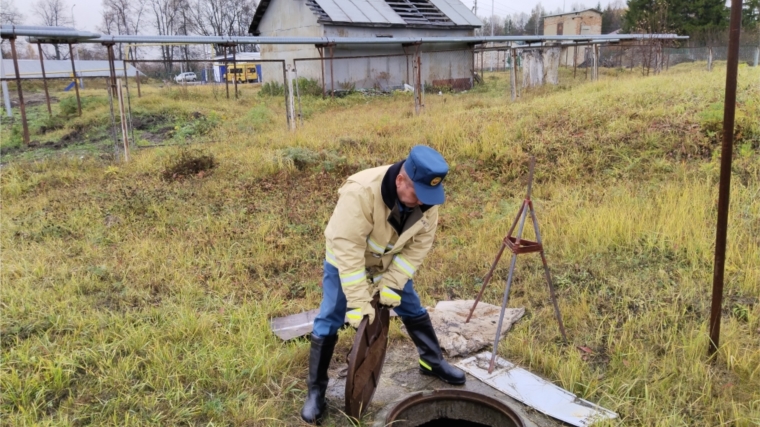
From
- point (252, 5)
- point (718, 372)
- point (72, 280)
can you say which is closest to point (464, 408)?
point (718, 372)

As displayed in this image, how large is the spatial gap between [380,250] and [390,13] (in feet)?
67.9

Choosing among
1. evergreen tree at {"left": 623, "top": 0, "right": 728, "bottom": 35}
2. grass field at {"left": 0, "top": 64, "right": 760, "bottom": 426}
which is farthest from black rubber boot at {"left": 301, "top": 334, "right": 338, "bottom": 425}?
evergreen tree at {"left": 623, "top": 0, "right": 728, "bottom": 35}

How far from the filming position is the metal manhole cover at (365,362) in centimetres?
268

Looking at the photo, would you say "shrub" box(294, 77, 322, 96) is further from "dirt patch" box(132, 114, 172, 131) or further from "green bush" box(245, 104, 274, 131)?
"dirt patch" box(132, 114, 172, 131)

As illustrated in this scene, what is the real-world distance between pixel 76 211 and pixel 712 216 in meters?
7.02

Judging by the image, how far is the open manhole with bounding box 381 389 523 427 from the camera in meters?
→ 3.01

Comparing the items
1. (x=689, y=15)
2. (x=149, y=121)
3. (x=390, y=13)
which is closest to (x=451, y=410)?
(x=149, y=121)

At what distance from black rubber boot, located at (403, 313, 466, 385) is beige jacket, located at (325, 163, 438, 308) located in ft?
1.47

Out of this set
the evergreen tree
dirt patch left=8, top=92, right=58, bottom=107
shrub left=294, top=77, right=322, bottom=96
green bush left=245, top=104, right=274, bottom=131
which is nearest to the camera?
green bush left=245, top=104, right=274, bottom=131

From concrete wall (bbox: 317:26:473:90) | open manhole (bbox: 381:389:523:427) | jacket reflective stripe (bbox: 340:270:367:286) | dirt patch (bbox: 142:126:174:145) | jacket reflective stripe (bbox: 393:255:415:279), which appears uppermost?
concrete wall (bbox: 317:26:473:90)

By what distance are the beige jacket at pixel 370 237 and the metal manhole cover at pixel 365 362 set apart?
0.18 metres

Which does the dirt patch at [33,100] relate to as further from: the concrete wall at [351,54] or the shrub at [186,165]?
the shrub at [186,165]

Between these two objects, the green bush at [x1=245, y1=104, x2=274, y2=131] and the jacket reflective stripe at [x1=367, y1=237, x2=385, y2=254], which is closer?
the jacket reflective stripe at [x1=367, y1=237, x2=385, y2=254]

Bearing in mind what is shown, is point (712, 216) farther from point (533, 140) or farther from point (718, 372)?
point (533, 140)
